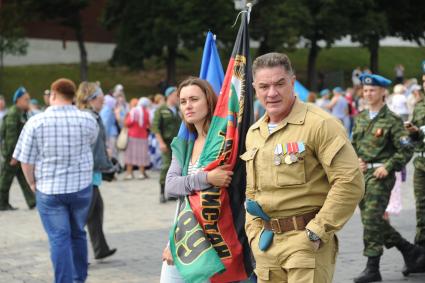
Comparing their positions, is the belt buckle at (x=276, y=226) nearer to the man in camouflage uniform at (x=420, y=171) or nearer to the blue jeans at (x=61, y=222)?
the blue jeans at (x=61, y=222)

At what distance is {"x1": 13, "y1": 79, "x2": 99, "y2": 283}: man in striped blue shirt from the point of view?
7.54 metres

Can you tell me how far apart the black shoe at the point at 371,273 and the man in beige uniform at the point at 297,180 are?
11.0ft

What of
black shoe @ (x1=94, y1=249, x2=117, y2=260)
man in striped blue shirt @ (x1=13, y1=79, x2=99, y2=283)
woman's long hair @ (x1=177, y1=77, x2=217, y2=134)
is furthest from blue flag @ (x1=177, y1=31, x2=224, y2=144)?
black shoe @ (x1=94, y1=249, x2=117, y2=260)

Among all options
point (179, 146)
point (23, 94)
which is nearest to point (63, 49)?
point (23, 94)

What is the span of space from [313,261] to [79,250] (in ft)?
12.7

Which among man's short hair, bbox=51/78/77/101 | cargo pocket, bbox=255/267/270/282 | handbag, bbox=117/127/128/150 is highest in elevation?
man's short hair, bbox=51/78/77/101

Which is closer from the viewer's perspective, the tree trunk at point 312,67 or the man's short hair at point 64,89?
the man's short hair at point 64,89

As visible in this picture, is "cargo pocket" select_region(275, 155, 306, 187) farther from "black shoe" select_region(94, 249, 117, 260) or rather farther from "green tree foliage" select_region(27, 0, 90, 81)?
"green tree foliage" select_region(27, 0, 90, 81)

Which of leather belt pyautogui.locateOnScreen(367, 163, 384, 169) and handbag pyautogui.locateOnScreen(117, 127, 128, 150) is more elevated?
leather belt pyautogui.locateOnScreen(367, 163, 384, 169)

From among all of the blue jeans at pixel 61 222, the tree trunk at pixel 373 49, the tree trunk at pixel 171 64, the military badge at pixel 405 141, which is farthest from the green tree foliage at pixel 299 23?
the blue jeans at pixel 61 222

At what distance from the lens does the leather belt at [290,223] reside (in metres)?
4.78

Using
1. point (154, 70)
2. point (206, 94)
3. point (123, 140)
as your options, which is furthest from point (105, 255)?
point (154, 70)

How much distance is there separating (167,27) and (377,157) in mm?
40325

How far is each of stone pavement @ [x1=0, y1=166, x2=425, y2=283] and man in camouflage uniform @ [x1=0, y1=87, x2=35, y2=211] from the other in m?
0.31
